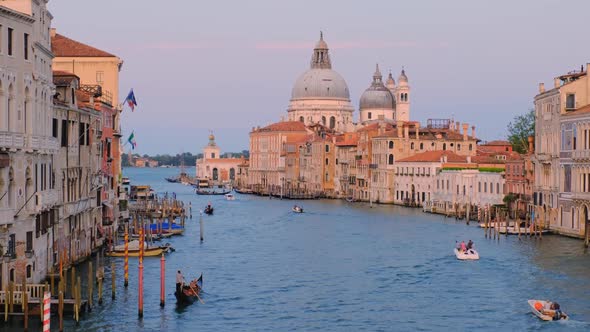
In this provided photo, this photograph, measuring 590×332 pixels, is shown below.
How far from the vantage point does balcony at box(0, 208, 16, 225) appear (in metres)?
19.3

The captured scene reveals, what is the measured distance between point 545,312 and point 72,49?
20705 mm

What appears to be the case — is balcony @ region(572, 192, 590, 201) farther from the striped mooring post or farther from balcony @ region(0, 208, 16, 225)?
the striped mooring post

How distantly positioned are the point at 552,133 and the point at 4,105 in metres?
Answer: 24.2

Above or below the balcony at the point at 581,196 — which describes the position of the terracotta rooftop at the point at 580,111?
above

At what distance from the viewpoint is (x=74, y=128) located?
27.5 meters

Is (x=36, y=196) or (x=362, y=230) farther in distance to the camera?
(x=362, y=230)

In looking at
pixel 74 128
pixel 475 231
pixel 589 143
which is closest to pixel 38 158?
pixel 74 128

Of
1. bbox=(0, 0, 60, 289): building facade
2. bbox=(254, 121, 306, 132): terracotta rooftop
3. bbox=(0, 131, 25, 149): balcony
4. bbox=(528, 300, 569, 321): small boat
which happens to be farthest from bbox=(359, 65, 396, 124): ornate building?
bbox=(0, 131, 25, 149): balcony

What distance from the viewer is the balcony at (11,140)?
19266mm

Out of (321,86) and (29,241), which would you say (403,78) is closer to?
(321,86)

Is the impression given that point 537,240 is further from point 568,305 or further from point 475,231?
point 568,305

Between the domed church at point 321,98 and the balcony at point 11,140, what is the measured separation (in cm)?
Answer: 9423

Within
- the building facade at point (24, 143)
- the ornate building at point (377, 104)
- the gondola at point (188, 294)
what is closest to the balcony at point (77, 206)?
the building facade at point (24, 143)

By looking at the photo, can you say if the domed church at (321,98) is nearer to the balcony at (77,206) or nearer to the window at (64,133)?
the balcony at (77,206)
